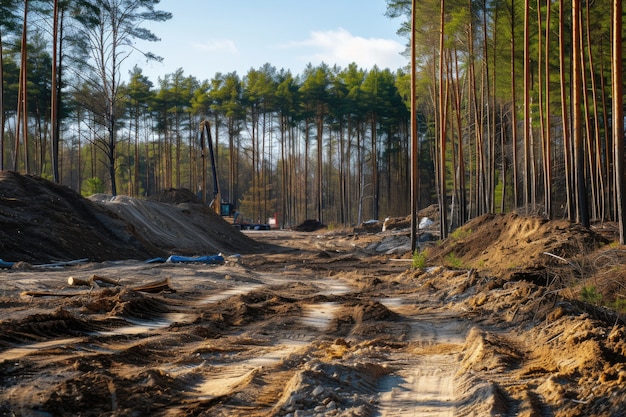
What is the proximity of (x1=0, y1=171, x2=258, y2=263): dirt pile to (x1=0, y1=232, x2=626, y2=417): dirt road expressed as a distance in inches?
270

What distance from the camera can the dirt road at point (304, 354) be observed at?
5.73 metres

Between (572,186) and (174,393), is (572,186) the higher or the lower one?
the higher one

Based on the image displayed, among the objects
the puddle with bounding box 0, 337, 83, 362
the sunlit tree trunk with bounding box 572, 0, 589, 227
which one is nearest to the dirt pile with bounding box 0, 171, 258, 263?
the puddle with bounding box 0, 337, 83, 362

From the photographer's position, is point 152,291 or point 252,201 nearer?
point 152,291

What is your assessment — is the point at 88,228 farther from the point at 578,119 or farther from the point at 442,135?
the point at 578,119

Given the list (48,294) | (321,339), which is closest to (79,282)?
(48,294)

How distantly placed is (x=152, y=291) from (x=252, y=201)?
59.9m

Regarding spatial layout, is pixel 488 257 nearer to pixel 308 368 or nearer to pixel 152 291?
pixel 152 291

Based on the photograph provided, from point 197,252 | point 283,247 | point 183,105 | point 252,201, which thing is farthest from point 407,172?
point 197,252

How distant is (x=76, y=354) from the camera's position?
754 cm

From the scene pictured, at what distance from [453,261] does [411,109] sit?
6.15 m

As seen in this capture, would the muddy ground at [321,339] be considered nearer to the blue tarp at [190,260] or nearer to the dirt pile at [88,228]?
the dirt pile at [88,228]

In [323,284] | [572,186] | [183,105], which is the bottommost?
[323,284]

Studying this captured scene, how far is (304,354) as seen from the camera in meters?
8.12
